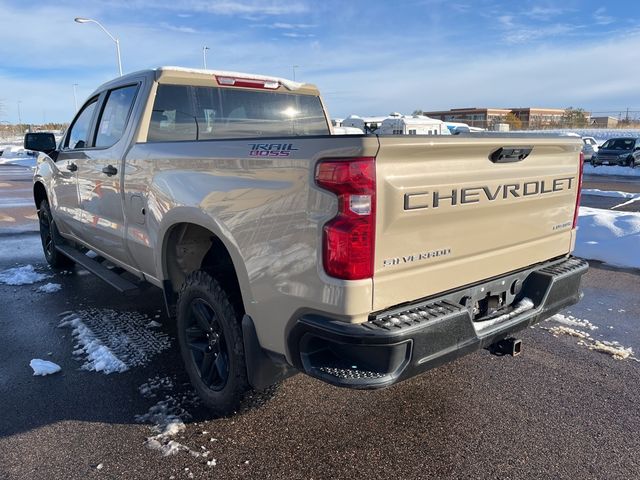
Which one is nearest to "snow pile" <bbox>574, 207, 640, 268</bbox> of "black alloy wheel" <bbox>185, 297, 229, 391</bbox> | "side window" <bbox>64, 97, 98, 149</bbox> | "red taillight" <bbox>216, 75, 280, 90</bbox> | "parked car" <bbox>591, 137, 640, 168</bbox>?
"red taillight" <bbox>216, 75, 280, 90</bbox>

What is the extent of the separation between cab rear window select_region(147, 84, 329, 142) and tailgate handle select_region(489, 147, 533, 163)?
2272 mm

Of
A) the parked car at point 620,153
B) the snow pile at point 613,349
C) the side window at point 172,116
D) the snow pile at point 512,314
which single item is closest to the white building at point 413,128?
the snow pile at point 512,314

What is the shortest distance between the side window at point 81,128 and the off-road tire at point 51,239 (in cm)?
116

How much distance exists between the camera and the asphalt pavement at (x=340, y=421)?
2.72m

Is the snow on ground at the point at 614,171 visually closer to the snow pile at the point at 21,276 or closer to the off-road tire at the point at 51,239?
the off-road tire at the point at 51,239

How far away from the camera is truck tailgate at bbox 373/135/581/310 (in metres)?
2.33

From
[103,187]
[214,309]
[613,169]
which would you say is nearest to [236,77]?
[103,187]

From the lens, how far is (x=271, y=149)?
2510 millimetres

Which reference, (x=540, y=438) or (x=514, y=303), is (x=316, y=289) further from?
(x=540, y=438)

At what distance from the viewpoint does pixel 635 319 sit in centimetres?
473

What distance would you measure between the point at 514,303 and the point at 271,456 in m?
1.66

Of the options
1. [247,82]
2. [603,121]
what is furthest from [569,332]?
[603,121]

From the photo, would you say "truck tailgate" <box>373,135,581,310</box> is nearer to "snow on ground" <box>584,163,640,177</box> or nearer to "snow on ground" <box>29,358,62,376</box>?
"snow on ground" <box>29,358,62,376</box>

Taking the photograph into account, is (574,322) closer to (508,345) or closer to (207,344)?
(508,345)
